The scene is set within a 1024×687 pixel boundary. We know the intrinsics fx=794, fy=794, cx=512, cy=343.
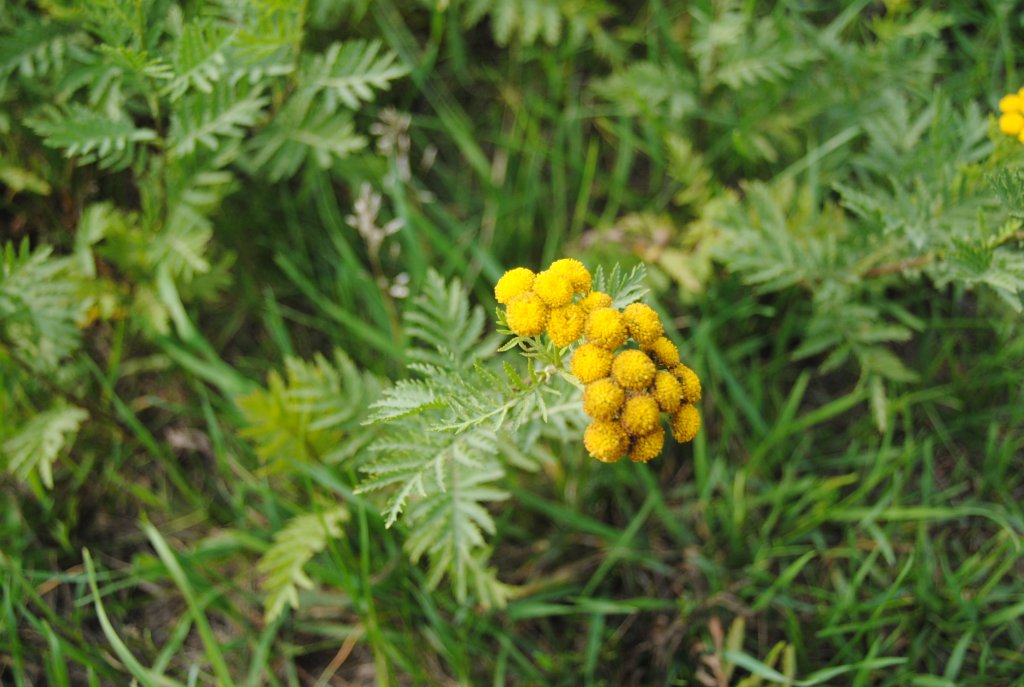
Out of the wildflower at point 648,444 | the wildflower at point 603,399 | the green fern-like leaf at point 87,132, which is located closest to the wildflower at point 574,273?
the wildflower at point 603,399

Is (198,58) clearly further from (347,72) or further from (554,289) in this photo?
(554,289)

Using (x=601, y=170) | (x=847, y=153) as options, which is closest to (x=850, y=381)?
(x=847, y=153)

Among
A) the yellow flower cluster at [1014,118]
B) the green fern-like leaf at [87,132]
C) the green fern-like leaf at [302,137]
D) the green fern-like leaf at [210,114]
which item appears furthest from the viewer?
the green fern-like leaf at [302,137]

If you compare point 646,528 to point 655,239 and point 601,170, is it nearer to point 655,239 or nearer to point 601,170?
point 655,239

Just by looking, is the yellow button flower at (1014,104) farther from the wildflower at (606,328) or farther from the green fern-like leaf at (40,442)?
the green fern-like leaf at (40,442)

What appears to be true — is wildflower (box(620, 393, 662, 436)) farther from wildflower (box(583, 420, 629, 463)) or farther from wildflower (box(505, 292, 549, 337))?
wildflower (box(505, 292, 549, 337))

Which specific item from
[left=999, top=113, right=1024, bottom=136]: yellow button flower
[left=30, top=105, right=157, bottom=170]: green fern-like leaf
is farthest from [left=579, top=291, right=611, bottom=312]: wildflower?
[left=30, top=105, right=157, bottom=170]: green fern-like leaf
